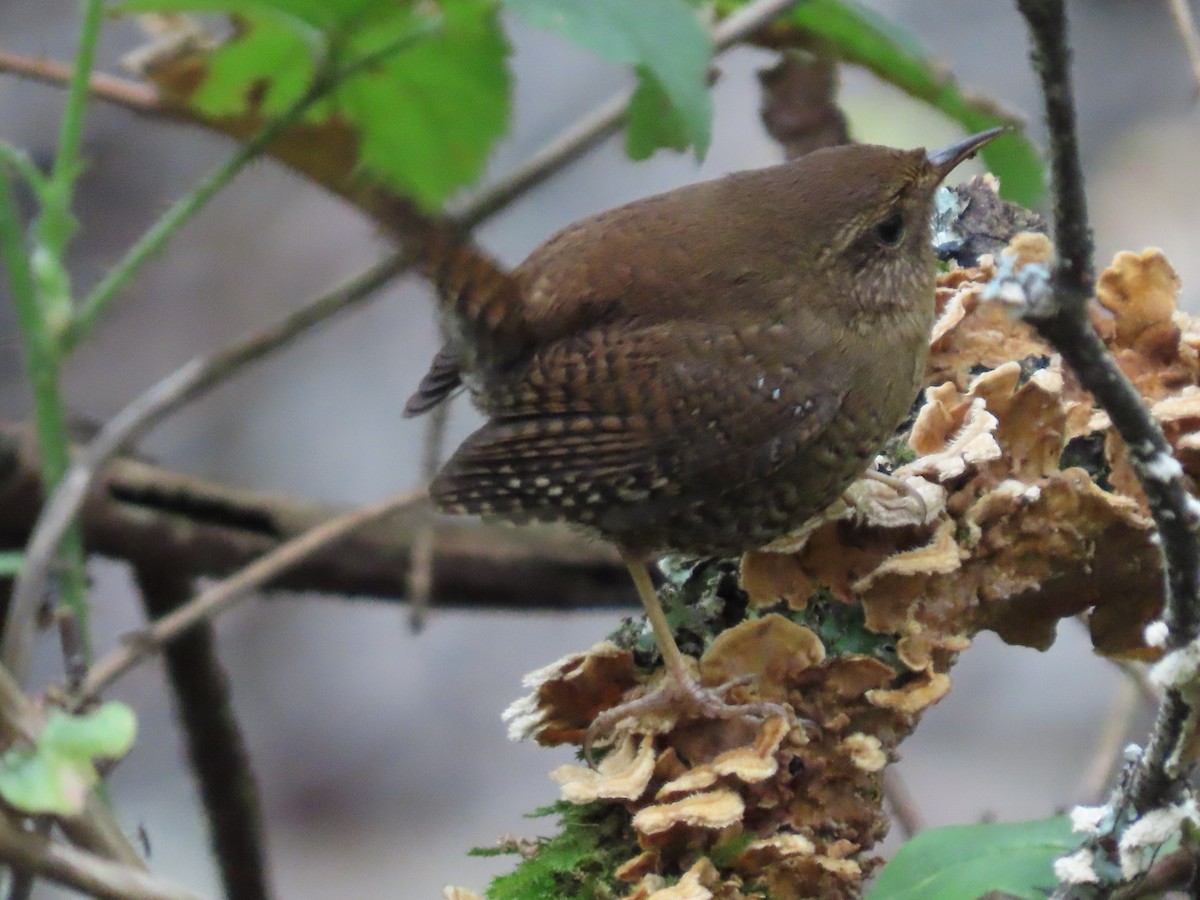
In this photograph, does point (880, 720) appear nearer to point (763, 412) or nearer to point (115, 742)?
point (763, 412)

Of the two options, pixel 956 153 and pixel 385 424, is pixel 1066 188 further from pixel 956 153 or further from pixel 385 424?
pixel 385 424

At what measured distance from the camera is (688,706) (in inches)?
58.7

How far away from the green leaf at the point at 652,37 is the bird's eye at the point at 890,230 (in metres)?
0.44

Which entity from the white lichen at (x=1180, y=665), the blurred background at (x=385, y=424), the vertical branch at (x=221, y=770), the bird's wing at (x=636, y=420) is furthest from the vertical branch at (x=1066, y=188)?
the blurred background at (x=385, y=424)

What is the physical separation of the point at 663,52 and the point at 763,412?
480 mm

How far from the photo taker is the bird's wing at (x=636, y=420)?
5.99ft

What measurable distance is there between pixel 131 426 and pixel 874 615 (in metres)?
1.25

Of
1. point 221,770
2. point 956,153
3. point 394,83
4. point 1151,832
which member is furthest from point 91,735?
point 221,770

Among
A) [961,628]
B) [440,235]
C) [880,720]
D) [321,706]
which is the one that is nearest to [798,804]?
[880,720]

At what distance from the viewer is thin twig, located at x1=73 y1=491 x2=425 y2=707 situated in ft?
6.80

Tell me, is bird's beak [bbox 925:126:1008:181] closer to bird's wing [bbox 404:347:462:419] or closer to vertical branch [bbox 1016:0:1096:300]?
bird's wing [bbox 404:347:462:419]

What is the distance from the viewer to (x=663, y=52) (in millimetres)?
1612

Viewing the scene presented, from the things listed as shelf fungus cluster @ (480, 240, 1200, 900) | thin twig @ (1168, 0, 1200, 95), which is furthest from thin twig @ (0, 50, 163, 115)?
thin twig @ (1168, 0, 1200, 95)

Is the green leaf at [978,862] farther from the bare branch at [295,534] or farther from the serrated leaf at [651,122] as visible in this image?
the bare branch at [295,534]
